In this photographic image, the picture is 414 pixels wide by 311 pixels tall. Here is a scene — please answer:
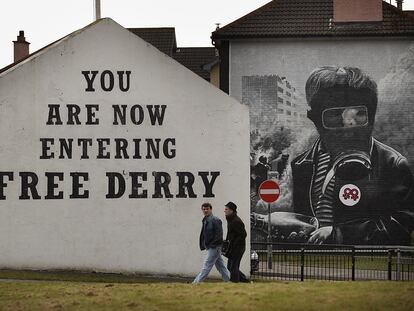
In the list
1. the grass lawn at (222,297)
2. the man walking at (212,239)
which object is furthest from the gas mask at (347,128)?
the grass lawn at (222,297)

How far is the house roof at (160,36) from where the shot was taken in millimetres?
56500

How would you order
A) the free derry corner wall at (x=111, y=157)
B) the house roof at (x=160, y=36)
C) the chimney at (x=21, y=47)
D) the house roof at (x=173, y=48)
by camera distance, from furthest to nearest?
the house roof at (x=173, y=48) → the house roof at (x=160, y=36) → the chimney at (x=21, y=47) → the free derry corner wall at (x=111, y=157)

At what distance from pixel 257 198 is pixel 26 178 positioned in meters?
13.9

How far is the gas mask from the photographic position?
3891 centimetres

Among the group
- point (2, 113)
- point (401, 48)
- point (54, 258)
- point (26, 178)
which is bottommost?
point (54, 258)

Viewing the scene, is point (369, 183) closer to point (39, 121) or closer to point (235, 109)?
point (235, 109)

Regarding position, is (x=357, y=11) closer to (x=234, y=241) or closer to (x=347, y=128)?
(x=347, y=128)

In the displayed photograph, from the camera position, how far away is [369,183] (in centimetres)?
3894

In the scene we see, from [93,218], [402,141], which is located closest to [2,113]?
[93,218]

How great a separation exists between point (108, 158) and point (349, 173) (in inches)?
560

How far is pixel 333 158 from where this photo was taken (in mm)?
39000

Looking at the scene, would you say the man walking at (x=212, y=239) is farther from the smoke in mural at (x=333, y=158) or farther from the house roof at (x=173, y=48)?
the house roof at (x=173, y=48)

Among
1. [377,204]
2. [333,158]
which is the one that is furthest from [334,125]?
[377,204]

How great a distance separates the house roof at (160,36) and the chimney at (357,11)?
17.4 m
